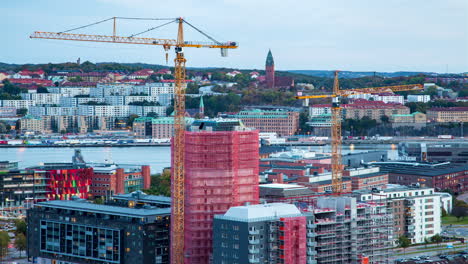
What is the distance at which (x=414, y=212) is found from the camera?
26859 mm

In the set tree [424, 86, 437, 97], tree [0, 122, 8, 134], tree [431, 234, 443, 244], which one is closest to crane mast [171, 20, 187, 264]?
tree [431, 234, 443, 244]

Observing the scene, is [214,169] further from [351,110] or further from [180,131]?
[351,110]

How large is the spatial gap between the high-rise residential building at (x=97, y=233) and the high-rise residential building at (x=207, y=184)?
80cm

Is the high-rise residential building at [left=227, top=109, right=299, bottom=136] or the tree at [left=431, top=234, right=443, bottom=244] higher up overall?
the tree at [left=431, top=234, right=443, bottom=244]

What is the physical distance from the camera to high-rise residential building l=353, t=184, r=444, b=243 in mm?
26469

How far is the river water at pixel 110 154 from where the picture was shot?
4900 cm

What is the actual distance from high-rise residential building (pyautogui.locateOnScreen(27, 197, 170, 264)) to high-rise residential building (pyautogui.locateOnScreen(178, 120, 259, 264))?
80 cm

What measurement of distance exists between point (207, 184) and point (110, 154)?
34.9 metres

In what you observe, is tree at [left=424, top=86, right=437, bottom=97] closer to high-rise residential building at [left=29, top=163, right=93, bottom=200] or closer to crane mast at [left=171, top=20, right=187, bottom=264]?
high-rise residential building at [left=29, top=163, right=93, bottom=200]

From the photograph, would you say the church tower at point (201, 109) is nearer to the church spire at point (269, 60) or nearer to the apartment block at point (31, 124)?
the apartment block at point (31, 124)

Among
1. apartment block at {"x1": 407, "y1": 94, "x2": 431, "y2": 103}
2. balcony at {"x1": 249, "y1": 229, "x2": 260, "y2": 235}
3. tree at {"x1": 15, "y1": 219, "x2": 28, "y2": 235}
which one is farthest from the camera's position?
apartment block at {"x1": 407, "y1": 94, "x2": 431, "y2": 103}

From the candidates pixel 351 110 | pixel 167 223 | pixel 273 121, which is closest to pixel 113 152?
pixel 273 121

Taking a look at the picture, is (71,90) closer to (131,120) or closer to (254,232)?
(131,120)

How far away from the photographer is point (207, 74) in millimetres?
102250
